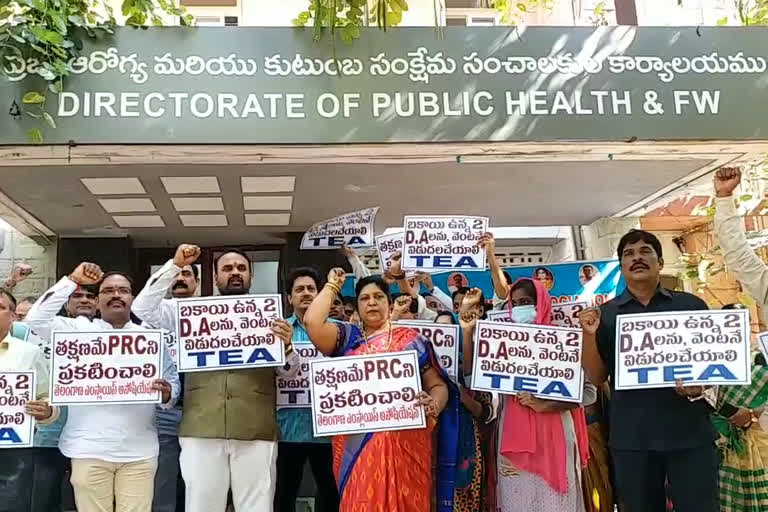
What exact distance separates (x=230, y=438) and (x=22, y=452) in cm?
98

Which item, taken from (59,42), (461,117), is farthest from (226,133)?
(461,117)

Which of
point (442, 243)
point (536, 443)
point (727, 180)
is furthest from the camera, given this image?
point (442, 243)

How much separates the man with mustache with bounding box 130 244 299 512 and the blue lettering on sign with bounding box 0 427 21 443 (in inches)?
26.6

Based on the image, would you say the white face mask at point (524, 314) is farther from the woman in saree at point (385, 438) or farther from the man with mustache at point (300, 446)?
the man with mustache at point (300, 446)

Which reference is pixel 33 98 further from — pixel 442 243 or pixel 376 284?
pixel 442 243

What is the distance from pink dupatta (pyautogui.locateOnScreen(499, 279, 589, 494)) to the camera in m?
3.18

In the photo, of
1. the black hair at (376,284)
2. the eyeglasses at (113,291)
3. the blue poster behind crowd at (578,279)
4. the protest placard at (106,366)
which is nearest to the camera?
the protest placard at (106,366)

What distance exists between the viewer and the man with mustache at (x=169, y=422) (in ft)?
10.8

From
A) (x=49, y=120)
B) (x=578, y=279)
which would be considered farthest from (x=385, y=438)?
(x=578, y=279)

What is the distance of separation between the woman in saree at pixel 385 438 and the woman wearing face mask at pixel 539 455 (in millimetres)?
270

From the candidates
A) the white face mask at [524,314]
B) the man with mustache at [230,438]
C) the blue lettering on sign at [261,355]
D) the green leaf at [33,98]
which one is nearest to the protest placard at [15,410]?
the man with mustache at [230,438]

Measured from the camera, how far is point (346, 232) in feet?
15.3

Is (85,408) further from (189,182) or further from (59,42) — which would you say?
→ (189,182)

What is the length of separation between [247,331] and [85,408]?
0.77m
